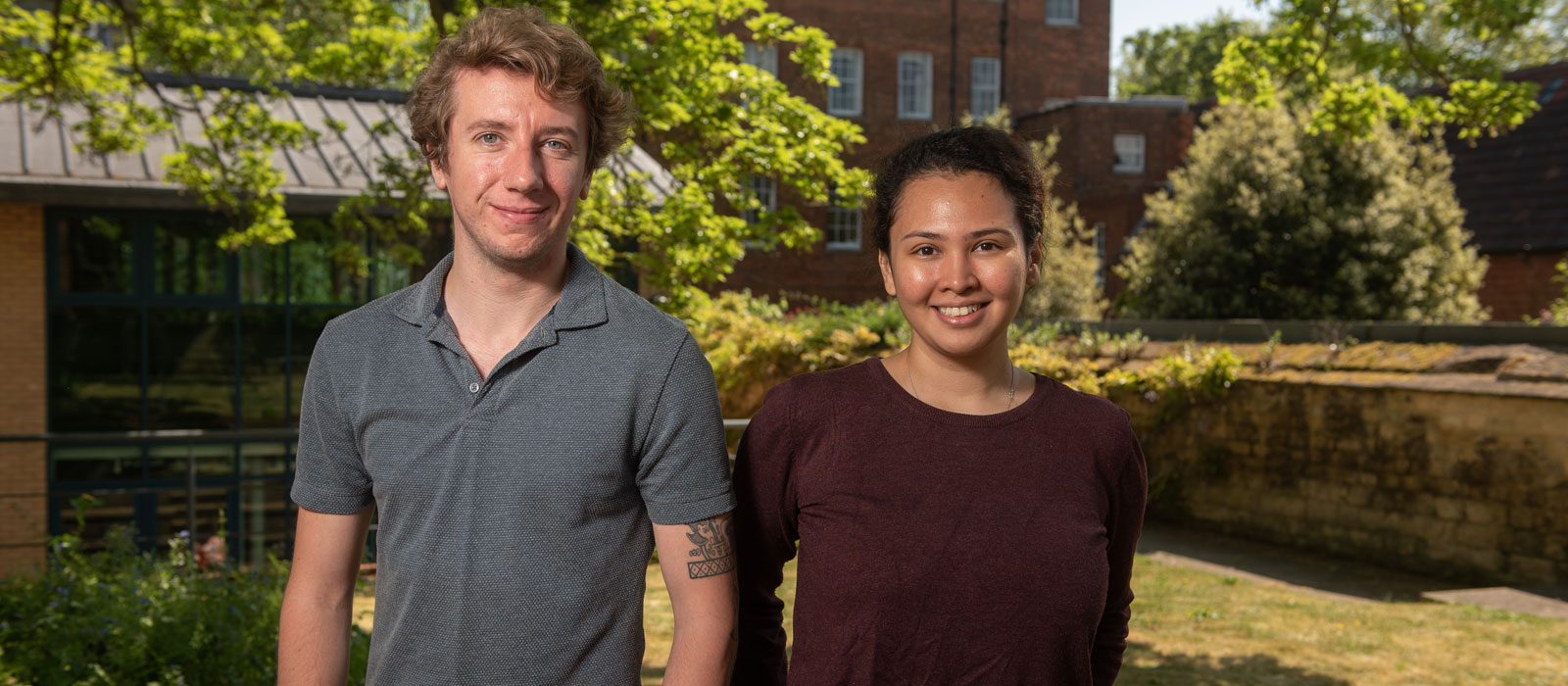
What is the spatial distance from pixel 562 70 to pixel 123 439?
21.0 feet

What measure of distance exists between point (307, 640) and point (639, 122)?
16.7 feet

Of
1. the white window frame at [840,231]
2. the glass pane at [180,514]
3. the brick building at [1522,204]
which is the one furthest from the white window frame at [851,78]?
the glass pane at [180,514]

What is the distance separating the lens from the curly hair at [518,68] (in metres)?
2.01

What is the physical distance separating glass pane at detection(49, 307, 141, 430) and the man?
528 inches

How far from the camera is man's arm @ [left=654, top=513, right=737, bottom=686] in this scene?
203cm

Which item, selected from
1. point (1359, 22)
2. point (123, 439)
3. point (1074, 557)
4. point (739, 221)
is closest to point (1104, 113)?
point (1359, 22)

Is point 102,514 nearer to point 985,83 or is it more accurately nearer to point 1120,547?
point 1120,547

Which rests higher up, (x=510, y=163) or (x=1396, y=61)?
(x=1396, y=61)

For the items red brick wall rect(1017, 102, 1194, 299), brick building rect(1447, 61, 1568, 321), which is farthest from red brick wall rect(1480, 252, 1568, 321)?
red brick wall rect(1017, 102, 1194, 299)

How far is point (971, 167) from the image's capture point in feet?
7.11

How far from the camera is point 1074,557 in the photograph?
2023mm

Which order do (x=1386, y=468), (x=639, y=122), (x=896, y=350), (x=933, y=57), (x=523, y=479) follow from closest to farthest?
(x=523, y=479) < (x=639, y=122) < (x=1386, y=468) < (x=896, y=350) < (x=933, y=57)

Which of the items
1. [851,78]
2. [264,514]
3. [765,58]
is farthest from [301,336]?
[851,78]

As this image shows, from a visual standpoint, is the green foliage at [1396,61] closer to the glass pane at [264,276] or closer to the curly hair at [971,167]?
the curly hair at [971,167]
